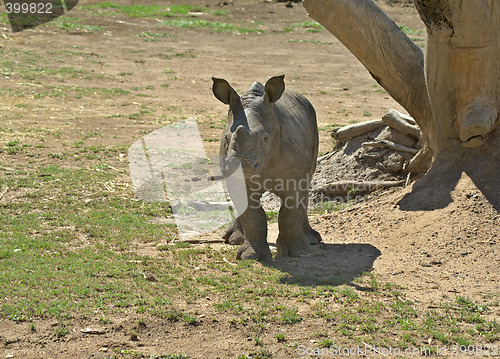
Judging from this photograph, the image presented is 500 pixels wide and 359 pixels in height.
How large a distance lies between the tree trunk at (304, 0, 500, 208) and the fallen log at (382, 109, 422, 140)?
1.15m

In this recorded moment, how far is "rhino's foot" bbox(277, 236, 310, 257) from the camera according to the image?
7625 millimetres

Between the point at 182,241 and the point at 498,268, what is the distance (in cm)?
356

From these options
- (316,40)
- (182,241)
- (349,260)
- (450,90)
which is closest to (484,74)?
(450,90)

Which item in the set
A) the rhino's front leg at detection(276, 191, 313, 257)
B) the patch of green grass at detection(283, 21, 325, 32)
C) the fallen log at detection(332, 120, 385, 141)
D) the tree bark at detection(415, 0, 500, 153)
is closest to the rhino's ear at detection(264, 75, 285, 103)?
the rhino's front leg at detection(276, 191, 313, 257)

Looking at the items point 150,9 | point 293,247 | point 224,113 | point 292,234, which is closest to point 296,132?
point 292,234

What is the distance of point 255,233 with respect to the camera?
24.4 feet

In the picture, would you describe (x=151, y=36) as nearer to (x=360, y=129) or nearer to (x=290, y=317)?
(x=360, y=129)

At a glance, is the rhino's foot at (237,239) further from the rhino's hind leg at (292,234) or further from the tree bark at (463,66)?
the tree bark at (463,66)

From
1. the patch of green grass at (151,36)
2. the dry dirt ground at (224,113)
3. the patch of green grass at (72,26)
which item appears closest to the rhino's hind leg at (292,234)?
the dry dirt ground at (224,113)

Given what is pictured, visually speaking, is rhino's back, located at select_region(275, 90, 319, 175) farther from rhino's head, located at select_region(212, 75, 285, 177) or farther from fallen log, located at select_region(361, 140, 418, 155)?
fallen log, located at select_region(361, 140, 418, 155)

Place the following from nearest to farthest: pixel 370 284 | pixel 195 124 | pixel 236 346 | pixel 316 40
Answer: pixel 236 346 < pixel 370 284 < pixel 195 124 < pixel 316 40

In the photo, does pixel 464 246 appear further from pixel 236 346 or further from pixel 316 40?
pixel 316 40

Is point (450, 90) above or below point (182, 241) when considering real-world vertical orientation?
above

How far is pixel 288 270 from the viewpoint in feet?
23.4
